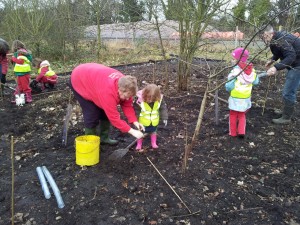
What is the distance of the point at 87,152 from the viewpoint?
319 centimetres

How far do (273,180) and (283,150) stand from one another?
2.76ft

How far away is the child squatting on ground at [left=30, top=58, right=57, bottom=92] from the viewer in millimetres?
6719

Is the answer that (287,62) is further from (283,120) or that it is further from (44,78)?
(44,78)

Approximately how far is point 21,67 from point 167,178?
14.2ft

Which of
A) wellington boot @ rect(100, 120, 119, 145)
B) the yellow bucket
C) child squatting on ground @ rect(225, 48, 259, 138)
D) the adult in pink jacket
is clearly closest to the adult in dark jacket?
child squatting on ground @ rect(225, 48, 259, 138)

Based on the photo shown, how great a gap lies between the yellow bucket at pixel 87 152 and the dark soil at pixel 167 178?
8 cm

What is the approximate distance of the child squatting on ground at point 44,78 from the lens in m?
6.72

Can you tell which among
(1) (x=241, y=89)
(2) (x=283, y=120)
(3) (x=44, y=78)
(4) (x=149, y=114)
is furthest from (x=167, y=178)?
(3) (x=44, y=78)

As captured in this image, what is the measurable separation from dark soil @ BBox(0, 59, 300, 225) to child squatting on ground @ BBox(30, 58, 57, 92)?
2.27 meters

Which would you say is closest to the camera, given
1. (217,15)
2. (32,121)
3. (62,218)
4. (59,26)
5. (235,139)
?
(62,218)

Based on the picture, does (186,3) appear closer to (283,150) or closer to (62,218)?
(283,150)

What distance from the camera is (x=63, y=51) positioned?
12914mm

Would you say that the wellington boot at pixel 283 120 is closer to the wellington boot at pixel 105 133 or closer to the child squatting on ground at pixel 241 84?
the child squatting on ground at pixel 241 84

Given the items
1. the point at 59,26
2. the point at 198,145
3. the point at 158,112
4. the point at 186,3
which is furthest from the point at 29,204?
the point at 59,26
